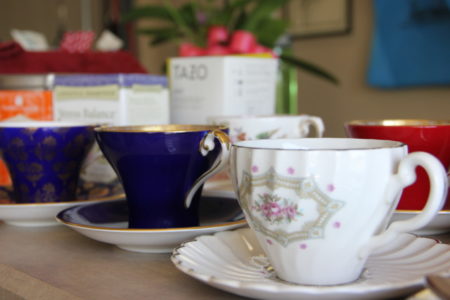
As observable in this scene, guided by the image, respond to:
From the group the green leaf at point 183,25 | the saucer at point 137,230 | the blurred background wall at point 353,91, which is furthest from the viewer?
the blurred background wall at point 353,91

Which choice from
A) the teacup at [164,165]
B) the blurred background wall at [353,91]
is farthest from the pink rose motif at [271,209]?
the blurred background wall at [353,91]

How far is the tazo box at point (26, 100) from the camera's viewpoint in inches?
28.6

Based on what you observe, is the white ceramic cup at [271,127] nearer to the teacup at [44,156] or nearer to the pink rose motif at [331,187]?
the teacup at [44,156]

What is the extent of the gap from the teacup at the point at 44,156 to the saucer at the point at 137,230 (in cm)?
7

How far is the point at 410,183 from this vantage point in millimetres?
345

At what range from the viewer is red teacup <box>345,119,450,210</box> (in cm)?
47

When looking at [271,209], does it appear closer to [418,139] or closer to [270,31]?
[418,139]

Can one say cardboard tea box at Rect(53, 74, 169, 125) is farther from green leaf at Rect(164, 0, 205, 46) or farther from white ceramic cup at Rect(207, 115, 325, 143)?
green leaf at Rect(164, 0, 205, 46)

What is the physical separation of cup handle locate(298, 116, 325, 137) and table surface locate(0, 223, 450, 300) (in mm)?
207

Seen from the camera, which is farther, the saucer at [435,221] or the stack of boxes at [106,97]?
the stack of boxes at [106,97]

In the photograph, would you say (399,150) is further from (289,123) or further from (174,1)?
(174,1)

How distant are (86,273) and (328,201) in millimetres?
177

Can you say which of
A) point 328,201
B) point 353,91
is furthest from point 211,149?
point 353,91

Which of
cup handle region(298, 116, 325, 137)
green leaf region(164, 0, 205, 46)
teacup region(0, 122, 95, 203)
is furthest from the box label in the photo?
green leaf region(164, 0, 205, 46)
